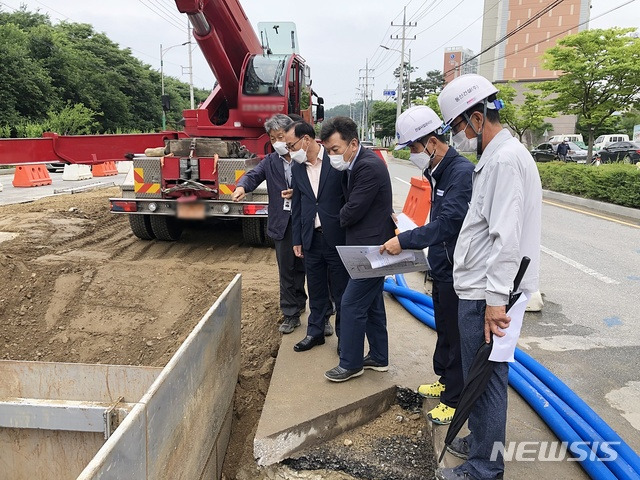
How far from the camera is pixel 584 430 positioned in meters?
2.80

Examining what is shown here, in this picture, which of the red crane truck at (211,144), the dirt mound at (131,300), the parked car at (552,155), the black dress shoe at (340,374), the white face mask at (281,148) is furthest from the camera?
the parked car at (552,155)

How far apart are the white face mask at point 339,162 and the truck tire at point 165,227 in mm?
4990

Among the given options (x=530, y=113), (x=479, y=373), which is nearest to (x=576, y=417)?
(x=479, y=373)

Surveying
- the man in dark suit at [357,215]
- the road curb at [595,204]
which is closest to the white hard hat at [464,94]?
the man in dark suit at [357,215]

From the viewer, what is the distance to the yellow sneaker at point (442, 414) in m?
2.93

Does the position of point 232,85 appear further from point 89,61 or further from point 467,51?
point 467,51

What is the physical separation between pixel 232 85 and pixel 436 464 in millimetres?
6667

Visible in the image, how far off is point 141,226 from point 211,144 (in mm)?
1941

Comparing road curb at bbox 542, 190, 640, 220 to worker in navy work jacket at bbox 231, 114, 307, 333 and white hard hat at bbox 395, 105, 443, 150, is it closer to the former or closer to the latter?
worker in navy work jacket at bbox 231, 114, 307, 333

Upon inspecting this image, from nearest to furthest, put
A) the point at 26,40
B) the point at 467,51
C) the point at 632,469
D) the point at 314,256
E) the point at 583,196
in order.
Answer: the point at 632,469, the point at 314,256, the point at 583,196, the point at 26,40, the point at 467,51

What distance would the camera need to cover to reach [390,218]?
342 centimetres

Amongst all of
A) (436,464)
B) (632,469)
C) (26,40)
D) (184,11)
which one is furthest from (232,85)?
(26,40)

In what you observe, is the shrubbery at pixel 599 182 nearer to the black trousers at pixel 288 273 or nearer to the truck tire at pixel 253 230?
the truck tire at pixel 253 230

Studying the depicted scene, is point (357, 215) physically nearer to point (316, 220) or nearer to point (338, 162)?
point (338, 162)
